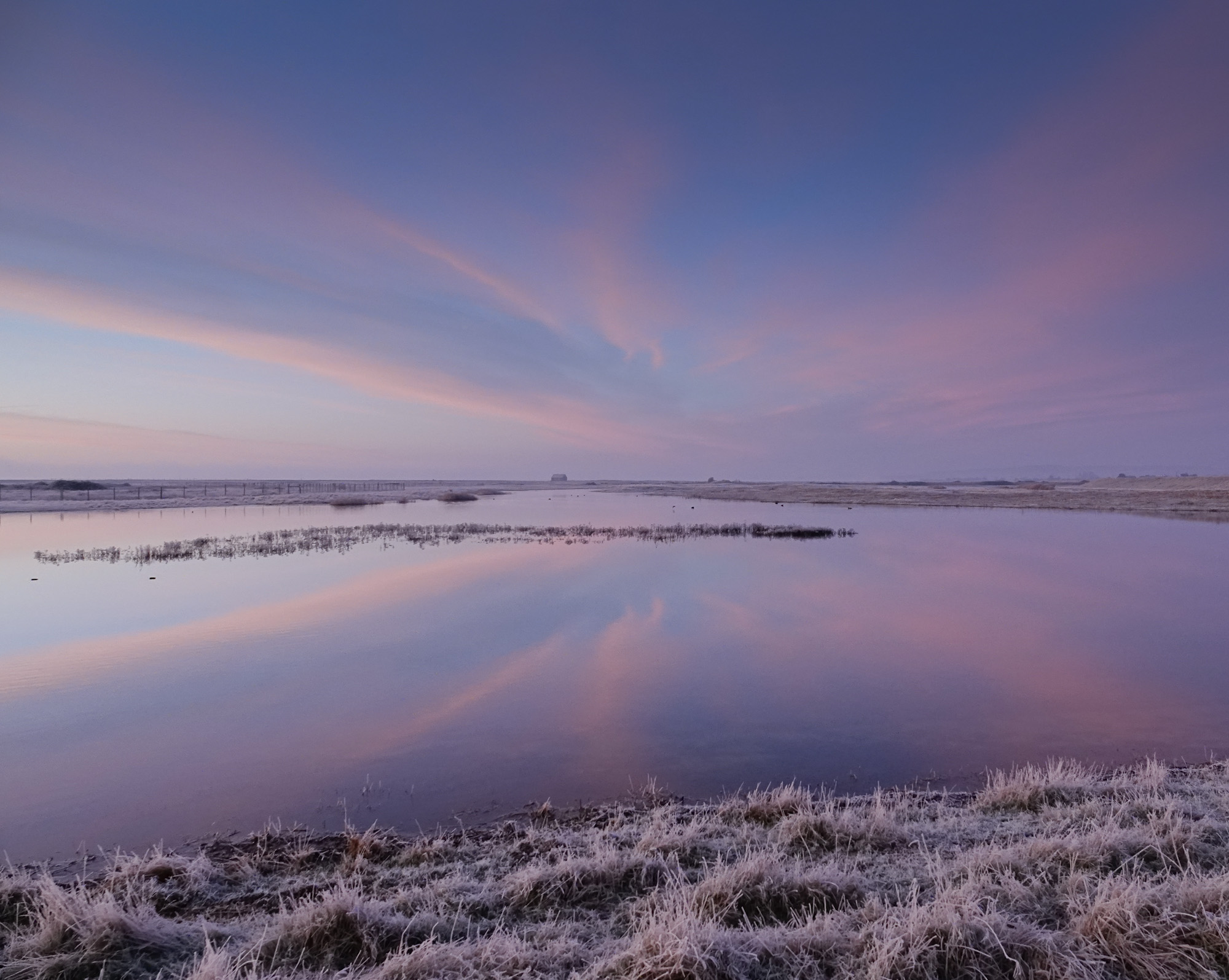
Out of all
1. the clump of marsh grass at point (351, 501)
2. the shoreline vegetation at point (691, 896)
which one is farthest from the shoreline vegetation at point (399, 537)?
the clump of marsh grass at point (351, 501)

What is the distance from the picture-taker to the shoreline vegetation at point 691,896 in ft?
12.7

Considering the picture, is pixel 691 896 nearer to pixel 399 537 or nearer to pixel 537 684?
pixel 537 684

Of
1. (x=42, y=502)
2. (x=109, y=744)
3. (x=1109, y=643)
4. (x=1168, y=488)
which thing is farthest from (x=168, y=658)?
(x=1168, y=488)

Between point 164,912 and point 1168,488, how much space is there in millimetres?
Answer: 127602

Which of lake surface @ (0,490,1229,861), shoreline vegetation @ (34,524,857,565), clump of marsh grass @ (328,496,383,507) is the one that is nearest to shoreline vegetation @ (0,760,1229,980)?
lake surface @ (0,490,1229,861)

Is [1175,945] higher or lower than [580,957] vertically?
higher

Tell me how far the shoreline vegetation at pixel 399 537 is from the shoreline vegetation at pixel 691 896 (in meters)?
26.5

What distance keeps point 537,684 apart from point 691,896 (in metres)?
7.77

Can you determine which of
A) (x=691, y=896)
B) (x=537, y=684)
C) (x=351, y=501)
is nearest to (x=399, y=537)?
(x=537, y=684)

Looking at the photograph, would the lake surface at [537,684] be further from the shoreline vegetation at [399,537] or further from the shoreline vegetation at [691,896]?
the shoreline vegetation at [399,537]

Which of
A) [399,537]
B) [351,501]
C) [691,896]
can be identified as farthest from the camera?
[351,501]

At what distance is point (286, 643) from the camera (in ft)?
48.0

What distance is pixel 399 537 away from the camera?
121 feet

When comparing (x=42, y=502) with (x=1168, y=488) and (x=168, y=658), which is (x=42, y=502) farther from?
(x=1168, y=488)
